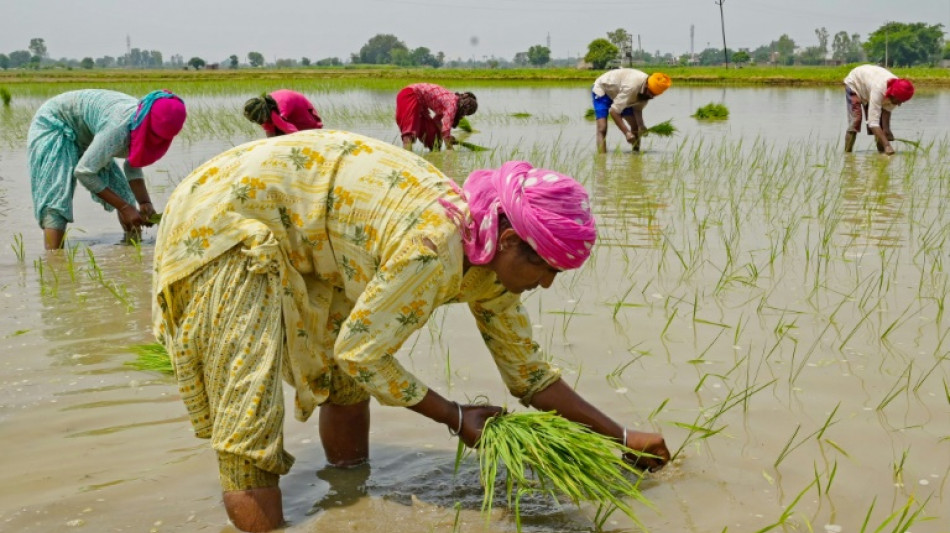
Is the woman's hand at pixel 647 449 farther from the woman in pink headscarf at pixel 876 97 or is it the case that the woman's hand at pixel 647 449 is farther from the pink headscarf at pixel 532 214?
the woman in pink headscarf at pixel 876 97

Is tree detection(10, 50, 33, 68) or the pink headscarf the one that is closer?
the pink headscarf

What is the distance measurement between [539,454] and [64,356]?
6.93 ft

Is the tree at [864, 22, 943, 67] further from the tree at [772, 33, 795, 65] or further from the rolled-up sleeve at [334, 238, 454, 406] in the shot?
the rolled-up sleeve at [334, 238, 454, 406]

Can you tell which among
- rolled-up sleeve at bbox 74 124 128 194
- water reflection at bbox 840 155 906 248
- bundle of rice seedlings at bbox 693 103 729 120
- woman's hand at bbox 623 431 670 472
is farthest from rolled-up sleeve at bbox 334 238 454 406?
bundle of rice seedlings at bbox 693 103 729 120

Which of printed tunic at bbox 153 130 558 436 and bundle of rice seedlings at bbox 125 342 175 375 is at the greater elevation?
printed tunic at bbox 153 130 558 436

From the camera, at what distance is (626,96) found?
9.91 metres

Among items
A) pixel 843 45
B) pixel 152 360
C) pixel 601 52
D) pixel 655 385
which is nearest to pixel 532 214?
pixel 655 385

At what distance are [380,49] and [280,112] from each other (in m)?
144

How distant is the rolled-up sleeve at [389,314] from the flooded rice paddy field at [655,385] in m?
0.51

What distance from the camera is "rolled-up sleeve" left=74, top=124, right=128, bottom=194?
4.71 meters

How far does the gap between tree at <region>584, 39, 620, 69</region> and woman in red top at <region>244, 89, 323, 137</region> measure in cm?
6771

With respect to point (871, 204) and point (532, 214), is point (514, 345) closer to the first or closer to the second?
point (532, 214)

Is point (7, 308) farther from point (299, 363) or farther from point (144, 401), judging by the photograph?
point (299, 363)

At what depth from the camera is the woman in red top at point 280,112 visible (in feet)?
17.1
